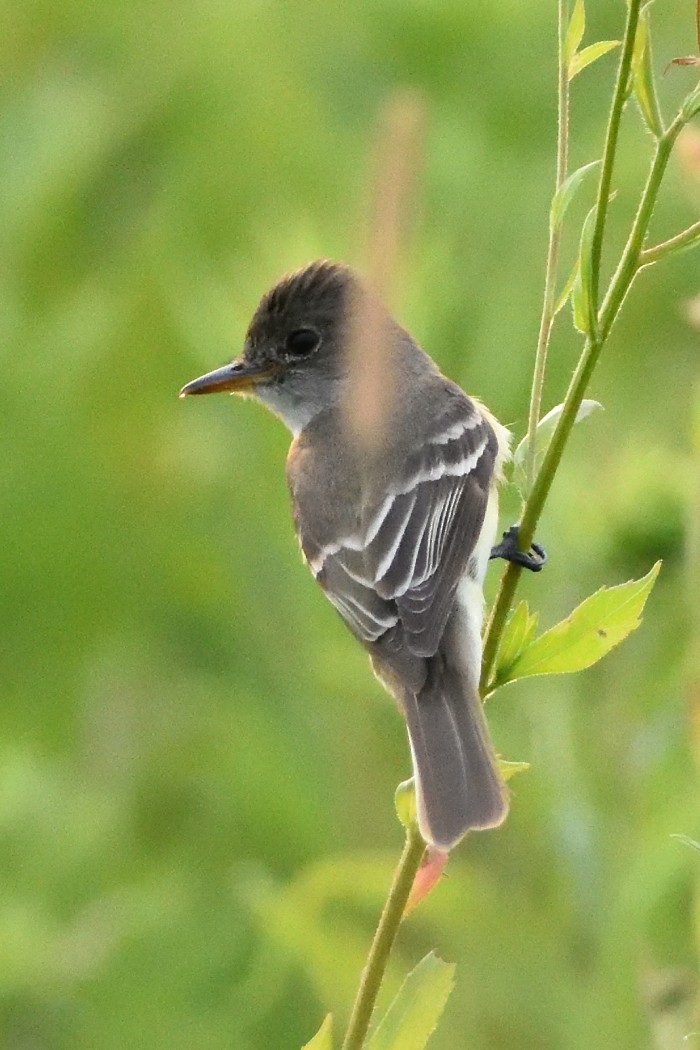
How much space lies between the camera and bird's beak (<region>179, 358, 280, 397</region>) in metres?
3.35

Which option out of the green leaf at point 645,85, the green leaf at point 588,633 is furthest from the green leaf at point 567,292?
the green leaf at point 588,633

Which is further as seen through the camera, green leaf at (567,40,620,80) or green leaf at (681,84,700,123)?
green leaf at (567,40,620,80)

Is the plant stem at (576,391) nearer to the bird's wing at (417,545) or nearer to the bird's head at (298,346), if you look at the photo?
the bird's wing at (417,545)

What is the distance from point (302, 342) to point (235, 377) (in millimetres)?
220

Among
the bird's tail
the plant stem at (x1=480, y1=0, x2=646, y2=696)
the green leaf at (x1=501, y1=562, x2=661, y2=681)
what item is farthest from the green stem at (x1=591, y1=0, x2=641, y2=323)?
the bird's tail

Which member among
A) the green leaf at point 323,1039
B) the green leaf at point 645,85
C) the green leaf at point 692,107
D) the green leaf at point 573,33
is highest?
the green leaf at point 573,33

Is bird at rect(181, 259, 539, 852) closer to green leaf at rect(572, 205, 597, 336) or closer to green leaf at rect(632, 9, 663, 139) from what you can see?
green leaf at rect(572, 205, 597, 336)

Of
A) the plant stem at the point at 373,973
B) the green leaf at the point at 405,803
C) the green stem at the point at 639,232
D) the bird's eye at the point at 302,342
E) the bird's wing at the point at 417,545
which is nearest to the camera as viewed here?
→ the plant stem at the point at 373,973

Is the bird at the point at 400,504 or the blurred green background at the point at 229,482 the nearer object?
the bird at the point at 400,504

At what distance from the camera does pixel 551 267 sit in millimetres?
1758

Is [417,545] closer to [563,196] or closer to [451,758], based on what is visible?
[451,758]

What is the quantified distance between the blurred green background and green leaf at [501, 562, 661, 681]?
1.34 m

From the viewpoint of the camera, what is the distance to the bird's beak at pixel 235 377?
3346 millimetres

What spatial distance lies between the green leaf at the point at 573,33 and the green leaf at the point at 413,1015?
0.86 m
